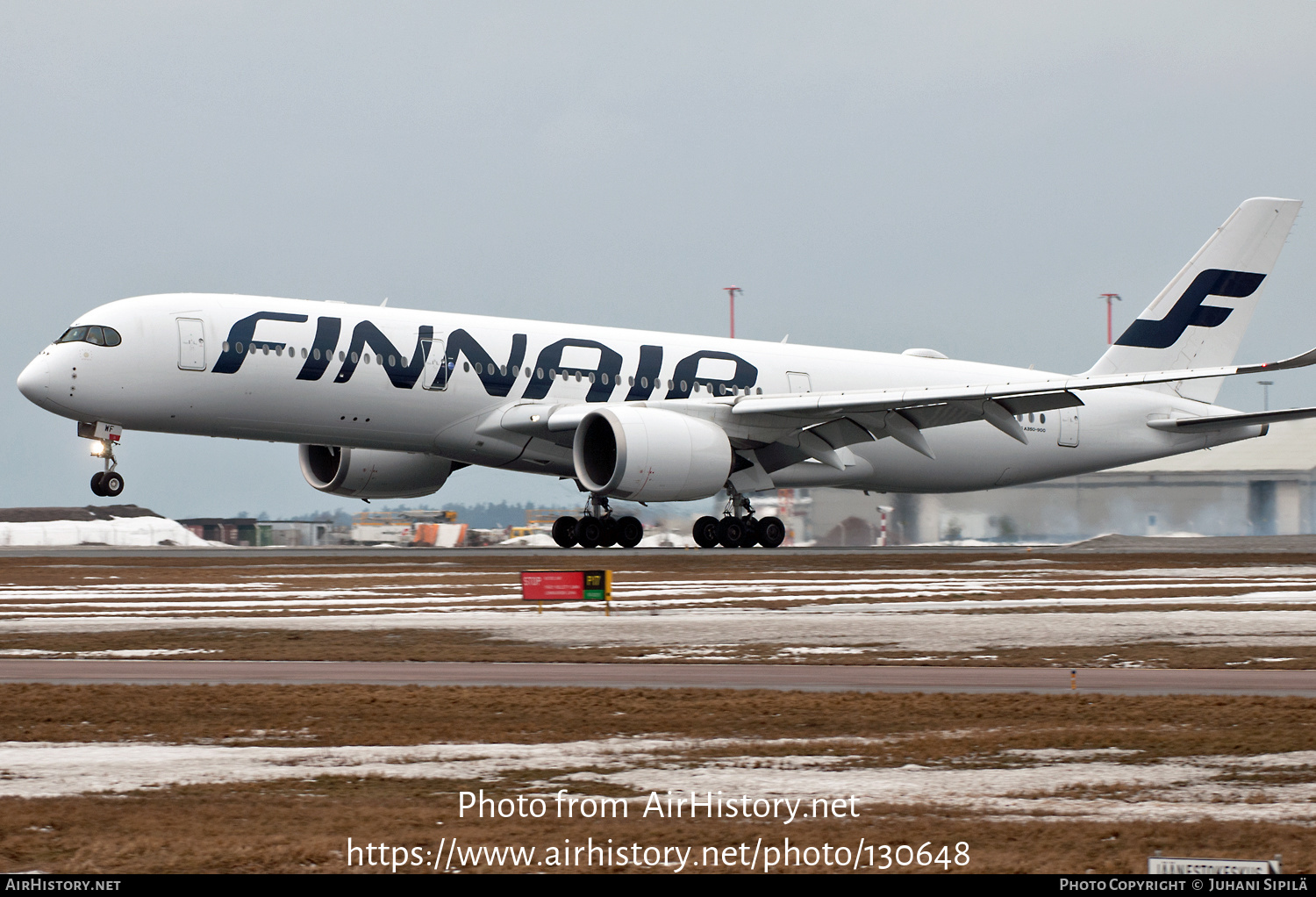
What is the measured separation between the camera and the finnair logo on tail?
143ft

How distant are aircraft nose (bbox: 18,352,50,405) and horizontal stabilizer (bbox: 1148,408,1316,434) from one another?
92.0 feet

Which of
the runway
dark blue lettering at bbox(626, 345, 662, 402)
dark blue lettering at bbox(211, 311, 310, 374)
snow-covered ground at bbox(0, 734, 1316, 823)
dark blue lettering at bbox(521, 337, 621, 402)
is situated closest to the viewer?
snow-covered ground at bbox(0, 734, 1316, 823)

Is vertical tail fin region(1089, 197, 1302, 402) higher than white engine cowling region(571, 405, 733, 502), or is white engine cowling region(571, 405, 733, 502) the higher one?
vertical tail fin region(1089, 197, 1302, 402)

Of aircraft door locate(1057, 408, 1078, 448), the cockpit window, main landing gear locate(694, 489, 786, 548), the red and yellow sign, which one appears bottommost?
the red and yellow sign

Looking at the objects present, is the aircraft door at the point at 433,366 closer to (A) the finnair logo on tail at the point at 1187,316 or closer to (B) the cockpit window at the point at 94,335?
(B) the cockpit window at the point at 94,335

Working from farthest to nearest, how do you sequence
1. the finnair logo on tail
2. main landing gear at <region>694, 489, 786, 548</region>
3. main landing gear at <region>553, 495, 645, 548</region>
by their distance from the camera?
the finnair logo on tail, main landing gear at <region>694, 489, 786, 548</region>, main landing gear at <region>553, 495, 645, 548</region>

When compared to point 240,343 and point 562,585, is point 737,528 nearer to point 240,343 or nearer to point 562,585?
point 240,343

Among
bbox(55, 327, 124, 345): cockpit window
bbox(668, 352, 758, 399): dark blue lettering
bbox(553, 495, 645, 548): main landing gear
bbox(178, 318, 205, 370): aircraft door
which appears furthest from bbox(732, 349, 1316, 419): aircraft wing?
bbox(55, 327, 124, 345): cockpit window

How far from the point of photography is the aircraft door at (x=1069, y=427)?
42.7 m

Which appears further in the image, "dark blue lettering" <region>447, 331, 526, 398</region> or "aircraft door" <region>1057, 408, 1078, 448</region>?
"aircraft door" <region>1057, 408, 1078, 448</region>

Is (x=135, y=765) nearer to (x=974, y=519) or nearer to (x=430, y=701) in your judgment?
(x=430, y=701)

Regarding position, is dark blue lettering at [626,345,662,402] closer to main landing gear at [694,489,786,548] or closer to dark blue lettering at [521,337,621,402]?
dark blue lettering at [521,337,621,402]

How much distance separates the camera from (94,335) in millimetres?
31828

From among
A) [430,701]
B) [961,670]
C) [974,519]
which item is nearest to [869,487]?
A: [974,519]
